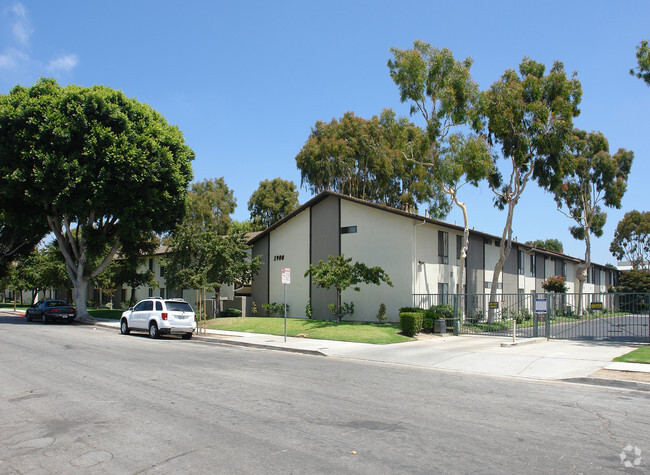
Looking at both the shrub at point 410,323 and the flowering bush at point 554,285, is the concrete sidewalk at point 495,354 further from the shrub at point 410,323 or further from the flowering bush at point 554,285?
the flowering bush at point 554,285

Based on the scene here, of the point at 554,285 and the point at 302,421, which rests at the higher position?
the point at 554,285

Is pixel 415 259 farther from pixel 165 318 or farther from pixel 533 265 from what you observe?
pixel 533 265

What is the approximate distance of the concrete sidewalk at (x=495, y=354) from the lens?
12.8 meters

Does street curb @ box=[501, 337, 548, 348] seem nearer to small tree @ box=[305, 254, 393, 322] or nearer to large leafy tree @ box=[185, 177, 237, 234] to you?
small tree @ box=[305, 254, 393, 322]

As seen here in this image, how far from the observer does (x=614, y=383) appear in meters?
11.6

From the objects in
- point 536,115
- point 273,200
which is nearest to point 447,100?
point 536,115

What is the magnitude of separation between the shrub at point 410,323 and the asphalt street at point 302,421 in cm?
922

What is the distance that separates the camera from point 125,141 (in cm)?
2920

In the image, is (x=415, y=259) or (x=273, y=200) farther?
(x=273, y=200)

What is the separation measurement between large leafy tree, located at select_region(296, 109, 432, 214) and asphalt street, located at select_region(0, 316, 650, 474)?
34.8 meters

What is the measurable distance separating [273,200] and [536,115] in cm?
3756

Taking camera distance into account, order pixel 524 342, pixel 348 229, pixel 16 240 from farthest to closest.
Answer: pixel 16 240 → pixel 348 229 → pixel 524 342

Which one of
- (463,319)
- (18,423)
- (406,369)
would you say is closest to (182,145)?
(463,319)

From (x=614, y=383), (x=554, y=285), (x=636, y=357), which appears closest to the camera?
(x=614, y=383)
